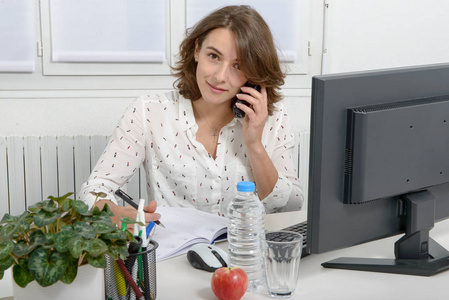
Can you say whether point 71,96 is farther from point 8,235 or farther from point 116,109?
point 8,235

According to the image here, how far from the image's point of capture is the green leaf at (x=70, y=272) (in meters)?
0.89

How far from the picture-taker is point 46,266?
34.5 inches

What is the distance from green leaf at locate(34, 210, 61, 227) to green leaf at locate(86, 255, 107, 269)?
0.08 meters

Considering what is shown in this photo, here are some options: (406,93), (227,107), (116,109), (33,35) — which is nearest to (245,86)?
(227,107)

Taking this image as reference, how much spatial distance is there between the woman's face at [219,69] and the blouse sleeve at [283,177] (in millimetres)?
240

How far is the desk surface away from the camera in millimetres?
1148

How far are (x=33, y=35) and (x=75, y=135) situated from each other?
1.60 feet

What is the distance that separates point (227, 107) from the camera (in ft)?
6.36

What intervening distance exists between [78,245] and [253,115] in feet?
3.36

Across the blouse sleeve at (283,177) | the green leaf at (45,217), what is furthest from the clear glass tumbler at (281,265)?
the blouse sleeve at (283,177)

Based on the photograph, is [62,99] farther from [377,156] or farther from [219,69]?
[377,156]

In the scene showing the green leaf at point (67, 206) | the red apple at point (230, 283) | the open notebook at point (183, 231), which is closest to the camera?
the green leaf at point (67, 206)

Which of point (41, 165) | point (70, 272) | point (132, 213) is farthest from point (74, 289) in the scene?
point (41, 165)

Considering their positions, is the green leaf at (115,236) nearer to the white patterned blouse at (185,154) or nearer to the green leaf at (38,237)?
the green leaf at (38,237)
